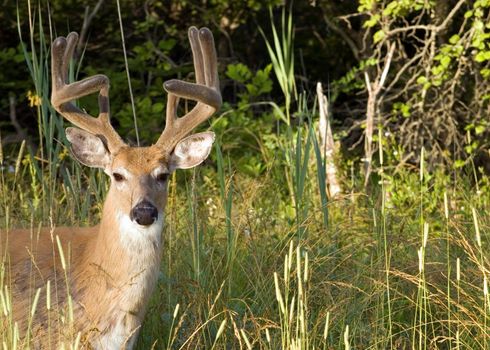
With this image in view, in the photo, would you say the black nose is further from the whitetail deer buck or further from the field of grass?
the field of grass

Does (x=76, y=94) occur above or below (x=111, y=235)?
above

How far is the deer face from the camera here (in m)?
4.23

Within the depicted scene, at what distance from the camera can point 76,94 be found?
4.52 m

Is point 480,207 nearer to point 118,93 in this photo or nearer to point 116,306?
point 116,306

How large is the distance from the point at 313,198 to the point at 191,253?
1.74 m

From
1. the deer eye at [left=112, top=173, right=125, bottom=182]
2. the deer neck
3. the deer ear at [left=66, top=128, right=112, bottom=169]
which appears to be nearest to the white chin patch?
the deer neck

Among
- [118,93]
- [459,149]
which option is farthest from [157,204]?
[118,93]

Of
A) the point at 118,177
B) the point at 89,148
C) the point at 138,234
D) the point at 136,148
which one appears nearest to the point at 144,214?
the point at 138,234

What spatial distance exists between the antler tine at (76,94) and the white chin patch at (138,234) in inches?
17.7

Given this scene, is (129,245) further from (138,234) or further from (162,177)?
(162,177)

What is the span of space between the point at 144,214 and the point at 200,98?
68 centimetres

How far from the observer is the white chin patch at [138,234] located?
423cm

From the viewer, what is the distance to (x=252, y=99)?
32.0 ft

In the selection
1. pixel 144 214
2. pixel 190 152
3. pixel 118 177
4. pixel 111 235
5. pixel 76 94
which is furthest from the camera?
pixel 190 152
